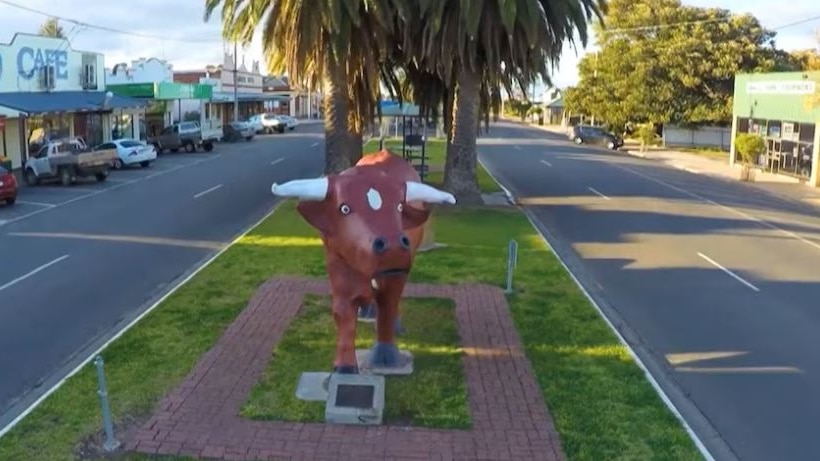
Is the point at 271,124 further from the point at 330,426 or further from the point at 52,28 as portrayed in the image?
the point at 330,426

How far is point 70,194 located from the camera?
3038cm

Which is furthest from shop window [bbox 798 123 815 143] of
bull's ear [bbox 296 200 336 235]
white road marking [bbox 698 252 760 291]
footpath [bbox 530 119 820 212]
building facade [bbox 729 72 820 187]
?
bull's ear [bbox 296 200 336 235]

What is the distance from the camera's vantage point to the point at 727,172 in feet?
146

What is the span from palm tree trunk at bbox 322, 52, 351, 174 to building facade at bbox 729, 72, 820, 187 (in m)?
22.3

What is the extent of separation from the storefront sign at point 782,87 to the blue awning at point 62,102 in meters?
34.6

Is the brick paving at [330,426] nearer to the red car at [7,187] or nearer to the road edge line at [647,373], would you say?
the road edge line at [647,373]

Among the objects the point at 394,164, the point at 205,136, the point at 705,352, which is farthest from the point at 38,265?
the point at 205,136

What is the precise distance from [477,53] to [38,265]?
48.7 ft

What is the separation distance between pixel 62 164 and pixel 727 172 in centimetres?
3237

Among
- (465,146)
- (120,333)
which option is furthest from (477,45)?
(120,333)

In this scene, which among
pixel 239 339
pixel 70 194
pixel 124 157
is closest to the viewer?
pixel 239 339

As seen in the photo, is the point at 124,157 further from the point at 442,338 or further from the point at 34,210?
the point at 442,338

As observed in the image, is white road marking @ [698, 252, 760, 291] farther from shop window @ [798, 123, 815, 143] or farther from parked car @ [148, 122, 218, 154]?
parked car @ [148, 122, 218, 154]

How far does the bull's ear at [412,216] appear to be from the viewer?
9727 millimetres
